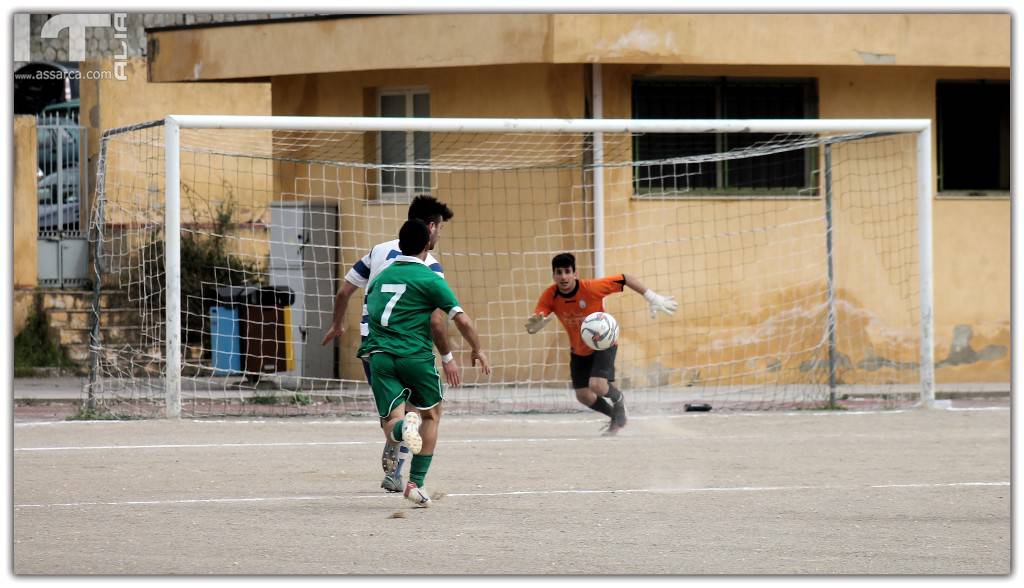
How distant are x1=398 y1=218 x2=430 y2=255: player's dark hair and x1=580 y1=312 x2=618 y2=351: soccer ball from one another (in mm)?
3812

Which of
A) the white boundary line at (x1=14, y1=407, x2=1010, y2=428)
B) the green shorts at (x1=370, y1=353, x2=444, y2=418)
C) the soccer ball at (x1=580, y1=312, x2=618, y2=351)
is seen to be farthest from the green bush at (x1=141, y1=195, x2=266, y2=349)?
the green shorts at (x1=370, y1=353, x2=444, y2=418)

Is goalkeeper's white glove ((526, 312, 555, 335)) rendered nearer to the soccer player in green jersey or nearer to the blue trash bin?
the soccer player in green jersey

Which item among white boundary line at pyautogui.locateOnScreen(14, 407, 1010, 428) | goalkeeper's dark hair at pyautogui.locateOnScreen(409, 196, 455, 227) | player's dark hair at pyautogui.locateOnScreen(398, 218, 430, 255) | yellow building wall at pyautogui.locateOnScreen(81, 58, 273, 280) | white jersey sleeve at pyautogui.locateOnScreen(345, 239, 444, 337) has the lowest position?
white boundary line at pyautogui.locateOnScreen(14, 407, 1010, 428)

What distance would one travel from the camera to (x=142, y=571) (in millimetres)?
6465

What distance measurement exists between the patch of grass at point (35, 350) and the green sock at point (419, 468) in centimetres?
1094

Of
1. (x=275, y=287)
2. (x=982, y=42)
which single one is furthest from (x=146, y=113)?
(x=982, y=42)

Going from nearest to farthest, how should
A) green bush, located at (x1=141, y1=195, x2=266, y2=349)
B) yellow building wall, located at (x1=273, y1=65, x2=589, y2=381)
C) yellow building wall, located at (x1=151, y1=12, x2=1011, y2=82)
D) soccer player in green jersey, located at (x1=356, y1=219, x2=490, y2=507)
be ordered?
soccer player in green jersey, located at (x1=356, y1=219, x2=490, y2=507), yellow building wall, located at (x1=151, y1=12, x2=1011, y2=82), yellow building wall, located at (x1=273, y1=65, x2=589, y2=381), green bush, located at (x1=141, y1=195, x2=266, y2=349)

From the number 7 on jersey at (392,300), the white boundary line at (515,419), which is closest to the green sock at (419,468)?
the number 7 on jersey at (392,300)

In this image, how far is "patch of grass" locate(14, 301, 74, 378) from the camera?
60.1ft

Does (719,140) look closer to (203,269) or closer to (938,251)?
(938,251)

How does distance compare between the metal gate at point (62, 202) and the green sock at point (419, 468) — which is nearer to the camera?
the green sock at point (419, 468)

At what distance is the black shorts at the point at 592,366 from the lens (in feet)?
40.7

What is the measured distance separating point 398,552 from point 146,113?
15834mm

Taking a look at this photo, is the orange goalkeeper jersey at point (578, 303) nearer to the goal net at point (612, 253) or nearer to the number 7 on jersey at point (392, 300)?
the goal net at point (612, 253)
